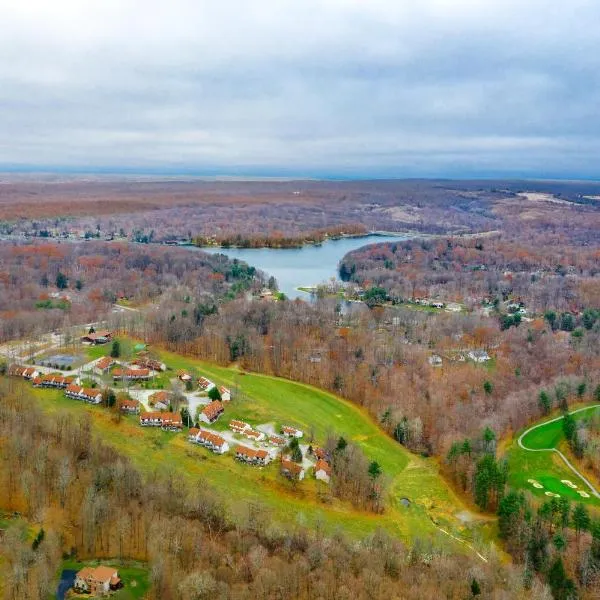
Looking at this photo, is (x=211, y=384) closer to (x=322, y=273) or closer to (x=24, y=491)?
(x=24, y=491)

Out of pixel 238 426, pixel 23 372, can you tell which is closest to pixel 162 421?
pixel 238 426

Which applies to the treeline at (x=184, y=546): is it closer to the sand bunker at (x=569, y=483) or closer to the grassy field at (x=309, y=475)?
the grassy field at (x=309, y=475)

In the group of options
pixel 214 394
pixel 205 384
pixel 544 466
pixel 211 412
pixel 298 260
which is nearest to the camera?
pixel 544 466

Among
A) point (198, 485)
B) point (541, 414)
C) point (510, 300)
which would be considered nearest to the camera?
point (198, 485)

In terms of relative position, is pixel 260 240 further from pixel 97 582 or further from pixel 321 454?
pixel 97 582

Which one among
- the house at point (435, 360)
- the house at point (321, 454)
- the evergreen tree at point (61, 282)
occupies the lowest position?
the house at point (321, 454)

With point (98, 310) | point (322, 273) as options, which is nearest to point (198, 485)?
point (98, 310)

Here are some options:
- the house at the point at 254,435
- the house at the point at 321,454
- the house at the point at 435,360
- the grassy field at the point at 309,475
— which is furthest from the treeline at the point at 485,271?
the house at the point at 321,454
